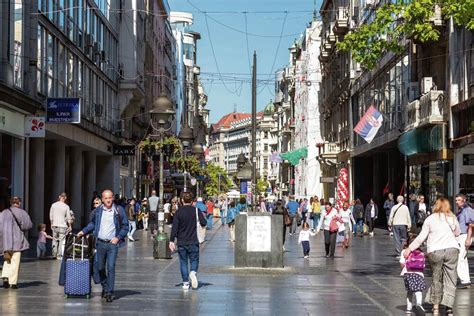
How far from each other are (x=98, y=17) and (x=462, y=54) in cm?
2139

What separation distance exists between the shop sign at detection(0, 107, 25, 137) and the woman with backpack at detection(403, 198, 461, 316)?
60.6ft

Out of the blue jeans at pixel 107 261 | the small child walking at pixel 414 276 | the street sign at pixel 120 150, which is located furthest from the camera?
the street sign at pixel 120 150

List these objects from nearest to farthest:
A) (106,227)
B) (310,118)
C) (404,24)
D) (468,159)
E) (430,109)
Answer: (106,227), (404,24), (468,159), (430,109), (310,118)

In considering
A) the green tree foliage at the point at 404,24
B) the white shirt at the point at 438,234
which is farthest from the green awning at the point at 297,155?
the white shirt at the point at 438,234

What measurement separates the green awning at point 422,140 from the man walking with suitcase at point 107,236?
21738 mm

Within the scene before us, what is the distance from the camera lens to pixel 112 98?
5397cm

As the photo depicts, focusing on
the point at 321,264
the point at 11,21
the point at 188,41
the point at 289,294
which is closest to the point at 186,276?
the point at 289,294

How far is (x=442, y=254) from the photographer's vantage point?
13.3 m

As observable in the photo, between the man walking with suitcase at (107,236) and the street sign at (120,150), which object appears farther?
the street sign at (120,150)

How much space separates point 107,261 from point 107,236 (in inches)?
14.9

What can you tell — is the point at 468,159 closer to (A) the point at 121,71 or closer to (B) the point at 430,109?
(B) the point at 430,109

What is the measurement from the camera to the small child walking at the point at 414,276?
13516mm

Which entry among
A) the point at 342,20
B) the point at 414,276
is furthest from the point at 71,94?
the point at 414,276

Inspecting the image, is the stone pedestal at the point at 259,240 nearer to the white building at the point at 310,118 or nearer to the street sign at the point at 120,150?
the street sign at the point at 120,150
